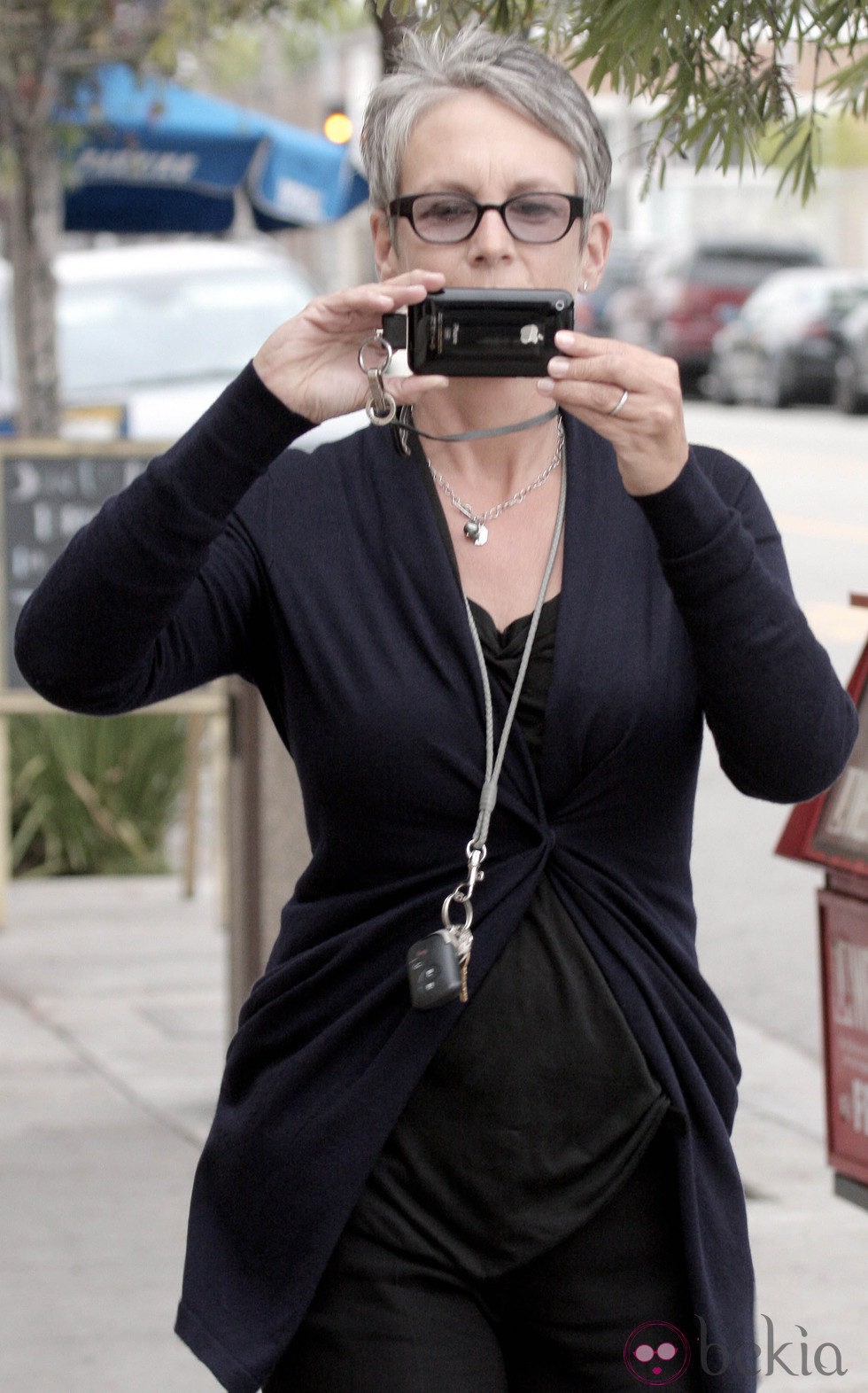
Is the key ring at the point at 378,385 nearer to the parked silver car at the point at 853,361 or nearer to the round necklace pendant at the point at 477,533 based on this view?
the round necklace pendant at the point at 477,533

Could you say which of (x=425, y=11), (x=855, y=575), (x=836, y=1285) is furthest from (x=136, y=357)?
(x=425, y=11)

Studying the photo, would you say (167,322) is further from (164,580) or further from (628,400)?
(628,400)

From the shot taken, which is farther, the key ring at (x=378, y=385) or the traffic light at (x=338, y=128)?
the traffic light at (x=338, y=128)

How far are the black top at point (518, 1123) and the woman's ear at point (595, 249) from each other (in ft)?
2.35

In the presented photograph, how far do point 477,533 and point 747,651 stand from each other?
1.06 ft

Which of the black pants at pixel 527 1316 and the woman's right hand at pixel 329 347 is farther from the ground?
the woman's right hand at pixel 329 347

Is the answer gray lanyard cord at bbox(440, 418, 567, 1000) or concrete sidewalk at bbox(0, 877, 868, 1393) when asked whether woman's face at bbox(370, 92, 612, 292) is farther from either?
concrete sidewalk at bbox(0, 877, 868, 1393)

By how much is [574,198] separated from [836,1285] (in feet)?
8.83

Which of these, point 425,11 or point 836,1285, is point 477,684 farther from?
point 836,1285

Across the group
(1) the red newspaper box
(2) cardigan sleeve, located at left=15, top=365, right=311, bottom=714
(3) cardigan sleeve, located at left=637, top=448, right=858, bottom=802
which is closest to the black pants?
(3) cardigan sleeve, located at left=637, top=448, right=858, bottom=802

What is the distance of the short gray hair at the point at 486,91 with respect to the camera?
6.67 ft

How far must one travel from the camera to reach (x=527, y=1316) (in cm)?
194

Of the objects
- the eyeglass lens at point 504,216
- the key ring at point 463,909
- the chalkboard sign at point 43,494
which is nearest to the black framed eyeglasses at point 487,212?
the eyeglass lens at point 504,216

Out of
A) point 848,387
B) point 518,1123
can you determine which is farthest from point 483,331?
point 848,387
